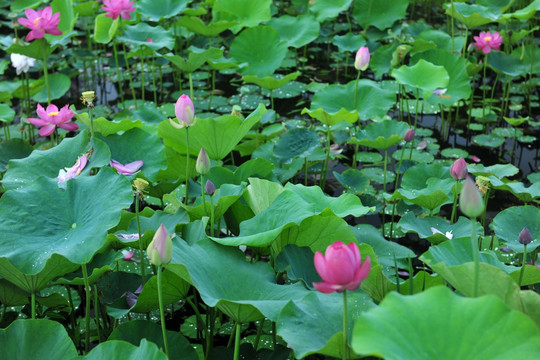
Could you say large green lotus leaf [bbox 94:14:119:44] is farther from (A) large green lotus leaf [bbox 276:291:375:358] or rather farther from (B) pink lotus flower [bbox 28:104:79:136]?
(A) large green lotus leaf [bbox 276:291:375:358]

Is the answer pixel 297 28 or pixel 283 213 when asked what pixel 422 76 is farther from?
pixel 283 213

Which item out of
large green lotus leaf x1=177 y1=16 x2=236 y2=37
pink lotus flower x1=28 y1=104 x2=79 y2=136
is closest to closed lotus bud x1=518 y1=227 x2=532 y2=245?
pink lotus flower x1=28 y1=104 x2=79 y2=136

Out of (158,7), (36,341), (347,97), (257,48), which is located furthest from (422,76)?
(36,341)

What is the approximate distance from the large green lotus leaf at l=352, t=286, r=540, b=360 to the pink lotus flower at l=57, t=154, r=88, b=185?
941 millimetres

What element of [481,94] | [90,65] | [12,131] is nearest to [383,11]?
[481,94]

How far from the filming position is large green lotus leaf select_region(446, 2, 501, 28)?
2.89 meters

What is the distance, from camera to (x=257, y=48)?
2.99m

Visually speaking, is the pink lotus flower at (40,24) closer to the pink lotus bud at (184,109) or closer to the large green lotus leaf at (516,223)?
the pink lotus bud at (184,109)

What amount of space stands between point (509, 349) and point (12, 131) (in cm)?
265

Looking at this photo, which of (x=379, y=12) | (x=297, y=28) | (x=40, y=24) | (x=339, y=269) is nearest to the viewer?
(x=339, y=269)

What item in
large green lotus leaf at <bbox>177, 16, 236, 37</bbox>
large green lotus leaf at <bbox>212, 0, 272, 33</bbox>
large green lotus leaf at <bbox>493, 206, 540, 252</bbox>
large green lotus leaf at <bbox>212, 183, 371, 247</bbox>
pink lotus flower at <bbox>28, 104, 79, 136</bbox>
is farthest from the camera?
large green lotus leaf at <bbox>212, 0, 272, 33</bbox>

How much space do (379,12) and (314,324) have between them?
3022 mm

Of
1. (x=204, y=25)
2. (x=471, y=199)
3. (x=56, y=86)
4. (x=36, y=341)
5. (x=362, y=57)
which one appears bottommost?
(x=56, y=86)

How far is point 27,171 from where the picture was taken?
5.26 feet
